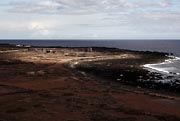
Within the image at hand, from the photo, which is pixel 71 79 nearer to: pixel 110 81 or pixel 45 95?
pixel 110 81

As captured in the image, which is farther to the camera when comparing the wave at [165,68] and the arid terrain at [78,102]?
the wave at [165,68]

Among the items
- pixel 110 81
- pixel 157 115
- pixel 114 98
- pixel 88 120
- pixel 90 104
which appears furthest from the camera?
pixel 110 81

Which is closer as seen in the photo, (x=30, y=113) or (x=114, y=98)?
(x=30, y=113)

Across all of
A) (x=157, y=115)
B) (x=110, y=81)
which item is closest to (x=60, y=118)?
(x=157, y=115)

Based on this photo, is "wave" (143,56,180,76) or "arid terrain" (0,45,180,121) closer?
"arid terrain" (0,45,180,121)

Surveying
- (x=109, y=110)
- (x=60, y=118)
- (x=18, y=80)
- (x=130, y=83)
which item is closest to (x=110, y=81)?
(x=130, y=83)

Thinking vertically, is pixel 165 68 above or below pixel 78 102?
below

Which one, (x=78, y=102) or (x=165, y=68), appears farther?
(x=165, y=68)

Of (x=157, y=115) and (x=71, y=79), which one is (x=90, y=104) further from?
(x=71, y=79)

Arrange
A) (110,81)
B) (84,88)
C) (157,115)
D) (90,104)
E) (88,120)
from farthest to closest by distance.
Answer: (110,81), (84,88), (90,104), (157,115), (88,120)
